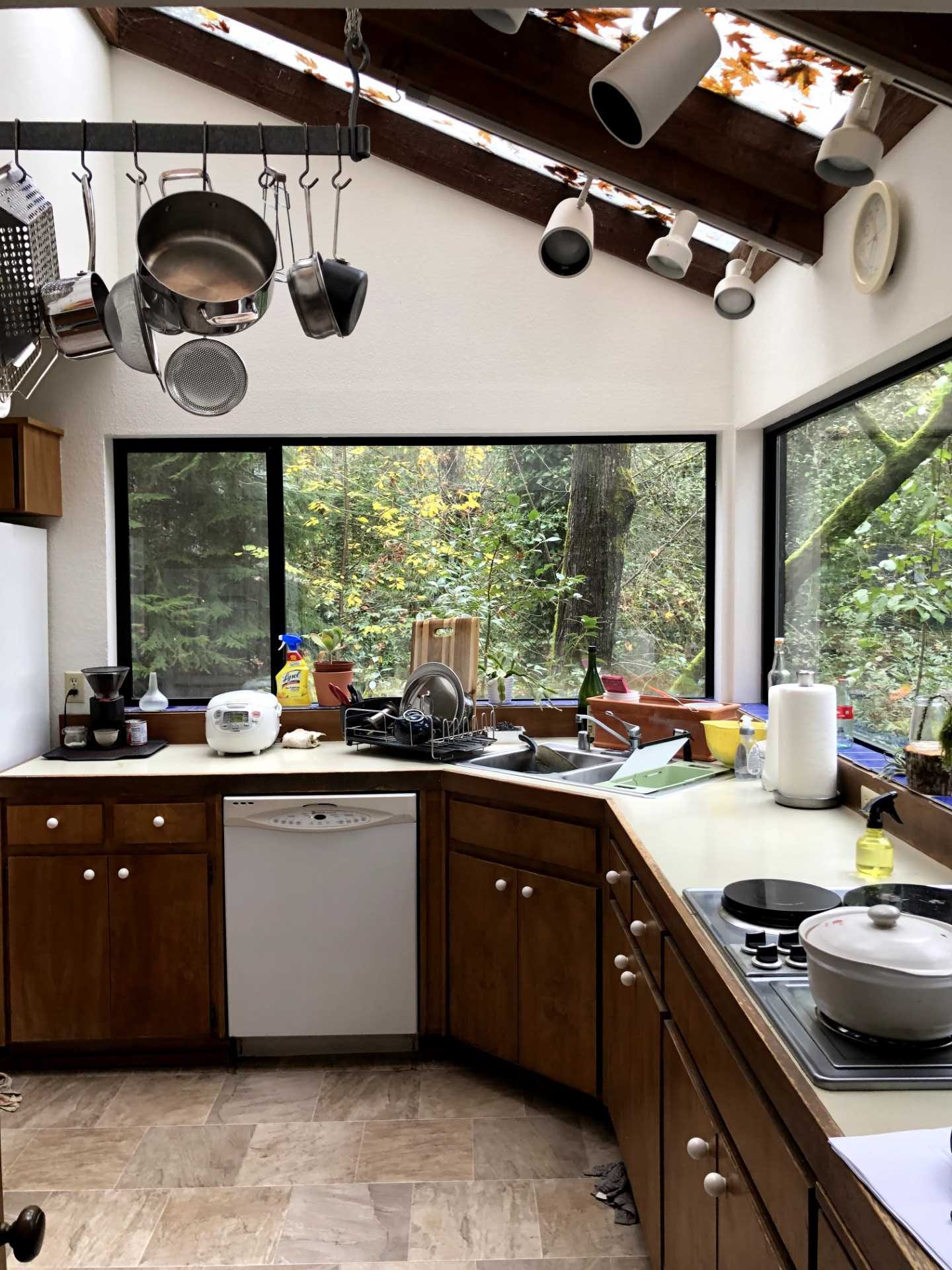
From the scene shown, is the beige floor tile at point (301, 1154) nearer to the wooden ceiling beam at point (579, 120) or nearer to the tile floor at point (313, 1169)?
the tile floor at point (313, 1169)

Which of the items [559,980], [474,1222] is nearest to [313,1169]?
[474,1222]

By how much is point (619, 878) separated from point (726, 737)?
0.73 meters

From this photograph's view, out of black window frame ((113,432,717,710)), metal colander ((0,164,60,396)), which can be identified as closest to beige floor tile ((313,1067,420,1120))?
black window frame ((113,432,717,710))

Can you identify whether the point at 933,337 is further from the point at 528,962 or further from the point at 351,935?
the point at 351,935

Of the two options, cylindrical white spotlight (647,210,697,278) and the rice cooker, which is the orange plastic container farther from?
cylindrical white spotlight (647,210,697,278)

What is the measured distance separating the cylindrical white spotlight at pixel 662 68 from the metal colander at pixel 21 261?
1263 mm

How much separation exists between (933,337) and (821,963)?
63.4 inches

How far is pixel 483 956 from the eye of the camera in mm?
2891

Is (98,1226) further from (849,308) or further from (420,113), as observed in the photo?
(420,113)

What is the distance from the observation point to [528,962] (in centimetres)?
276

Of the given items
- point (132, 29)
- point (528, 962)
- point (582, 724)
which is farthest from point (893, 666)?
point (132, 29)

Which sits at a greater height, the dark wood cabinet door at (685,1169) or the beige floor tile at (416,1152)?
the dark wood cabinet door at (685,1169)

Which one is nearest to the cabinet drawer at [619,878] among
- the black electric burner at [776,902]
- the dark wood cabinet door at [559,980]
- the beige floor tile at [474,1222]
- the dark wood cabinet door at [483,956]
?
the dark wood cabinet door at [559,980]

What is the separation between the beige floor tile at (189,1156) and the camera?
2.44m
